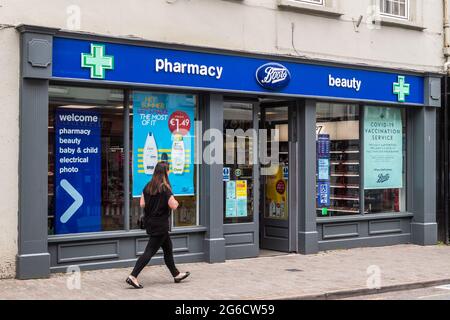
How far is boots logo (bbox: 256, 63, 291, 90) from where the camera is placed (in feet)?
38.3

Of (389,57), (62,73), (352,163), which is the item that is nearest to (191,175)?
→ (62,73)

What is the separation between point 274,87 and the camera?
11820 millimetres

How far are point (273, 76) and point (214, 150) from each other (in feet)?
Result: 5.98

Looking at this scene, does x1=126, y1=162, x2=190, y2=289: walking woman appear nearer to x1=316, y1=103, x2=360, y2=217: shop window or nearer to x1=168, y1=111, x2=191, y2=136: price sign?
x1=168, y1=111, x2=191, y2=136: price sign

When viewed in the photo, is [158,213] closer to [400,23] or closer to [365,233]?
[365,233]

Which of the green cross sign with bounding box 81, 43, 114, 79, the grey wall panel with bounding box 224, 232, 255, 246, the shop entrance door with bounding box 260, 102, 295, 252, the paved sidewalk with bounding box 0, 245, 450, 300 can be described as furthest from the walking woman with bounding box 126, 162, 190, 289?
the shop entrance door with bounding box 260, 102, 295, 252

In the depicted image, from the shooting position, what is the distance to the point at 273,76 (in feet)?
38.7

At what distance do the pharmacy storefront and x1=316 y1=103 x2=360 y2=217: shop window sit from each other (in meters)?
0.03

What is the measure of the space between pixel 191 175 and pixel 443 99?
6.68m

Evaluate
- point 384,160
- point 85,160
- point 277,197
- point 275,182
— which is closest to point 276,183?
point 275,182

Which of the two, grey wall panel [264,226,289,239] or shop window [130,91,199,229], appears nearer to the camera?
shop window [130,91,199,229]

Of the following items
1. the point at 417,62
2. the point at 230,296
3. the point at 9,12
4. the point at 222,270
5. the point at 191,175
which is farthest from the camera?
the point at 417,62

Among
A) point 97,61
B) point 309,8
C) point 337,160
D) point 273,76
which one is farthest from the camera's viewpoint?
point 337,160
